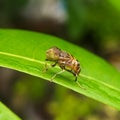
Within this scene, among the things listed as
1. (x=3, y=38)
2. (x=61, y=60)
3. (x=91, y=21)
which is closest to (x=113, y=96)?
(x=61, y=60)

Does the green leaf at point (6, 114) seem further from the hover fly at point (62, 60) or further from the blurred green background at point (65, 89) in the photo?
the blurred green background at point (65, 89)

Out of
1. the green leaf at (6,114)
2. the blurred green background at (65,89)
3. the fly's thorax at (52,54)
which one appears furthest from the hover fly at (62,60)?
the blurred green background at (65,89)

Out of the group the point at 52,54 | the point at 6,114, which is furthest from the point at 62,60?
the point at 6,114

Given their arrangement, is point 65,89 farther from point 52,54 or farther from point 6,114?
point 6,114

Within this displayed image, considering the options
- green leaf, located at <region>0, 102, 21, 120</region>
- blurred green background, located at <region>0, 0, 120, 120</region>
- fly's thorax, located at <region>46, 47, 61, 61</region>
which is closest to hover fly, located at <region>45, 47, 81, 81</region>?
fly's thorax, located at <region>46, 47, 61, 61</region>

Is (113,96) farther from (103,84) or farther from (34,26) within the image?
(34,26)
